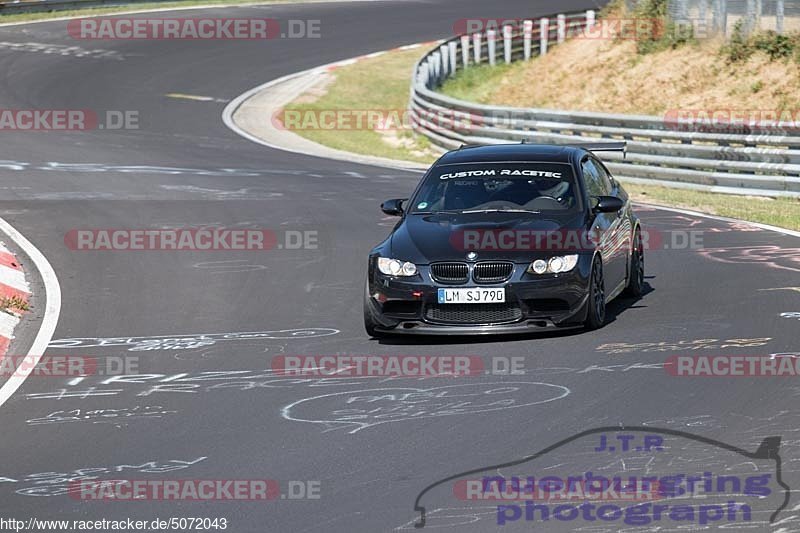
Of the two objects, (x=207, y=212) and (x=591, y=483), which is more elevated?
(x=591, y=483)

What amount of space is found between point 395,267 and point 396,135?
20.3 m

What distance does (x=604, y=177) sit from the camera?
13539 millimetres

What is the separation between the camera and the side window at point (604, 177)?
13367 millimetres

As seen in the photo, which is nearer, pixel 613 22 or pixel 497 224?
pixel 497 224

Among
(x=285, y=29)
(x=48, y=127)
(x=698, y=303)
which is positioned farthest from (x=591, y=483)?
(x=285, y=29)

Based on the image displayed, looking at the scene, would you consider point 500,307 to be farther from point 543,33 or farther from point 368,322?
point 543,33

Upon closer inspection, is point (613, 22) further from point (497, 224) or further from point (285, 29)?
point (497, 224)

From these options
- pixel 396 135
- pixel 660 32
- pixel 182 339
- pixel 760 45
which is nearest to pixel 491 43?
pixel 660 32

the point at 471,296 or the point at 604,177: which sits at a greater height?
the point at 604,177

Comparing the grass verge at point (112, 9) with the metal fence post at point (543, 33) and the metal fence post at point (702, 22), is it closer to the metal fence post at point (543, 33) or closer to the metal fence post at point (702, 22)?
the metal fence post at point (543, 33)

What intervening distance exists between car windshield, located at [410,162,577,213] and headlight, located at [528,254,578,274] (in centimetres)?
97

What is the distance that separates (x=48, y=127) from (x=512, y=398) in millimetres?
23255

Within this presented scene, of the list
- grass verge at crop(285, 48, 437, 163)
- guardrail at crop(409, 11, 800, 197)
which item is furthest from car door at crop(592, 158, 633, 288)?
grass verge at crop(285, 48, 437, 163)

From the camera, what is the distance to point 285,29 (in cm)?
4875
